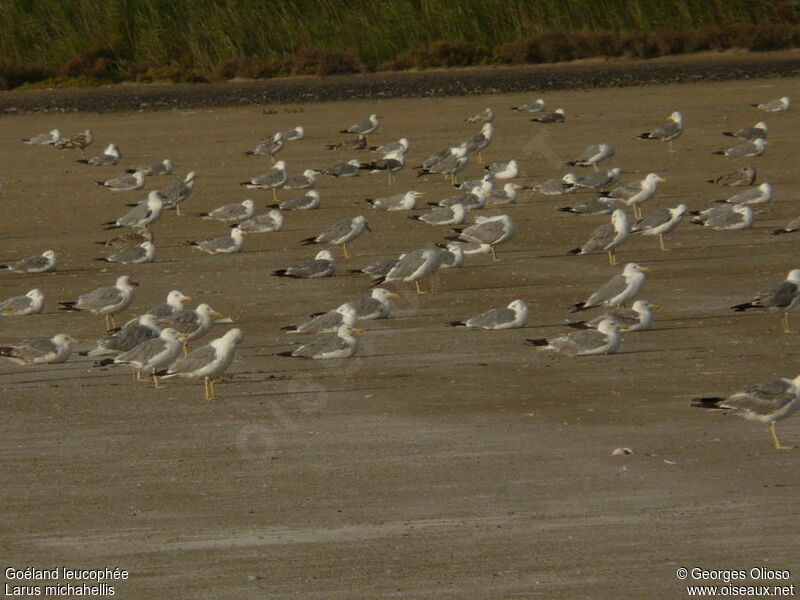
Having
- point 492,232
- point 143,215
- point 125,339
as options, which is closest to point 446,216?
point 492,232

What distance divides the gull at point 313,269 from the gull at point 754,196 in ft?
22.1

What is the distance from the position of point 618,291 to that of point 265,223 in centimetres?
Answer: 748

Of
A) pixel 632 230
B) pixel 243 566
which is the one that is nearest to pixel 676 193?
pixel 632 230

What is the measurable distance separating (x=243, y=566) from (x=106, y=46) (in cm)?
4097

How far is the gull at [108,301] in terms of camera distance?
16828 mm

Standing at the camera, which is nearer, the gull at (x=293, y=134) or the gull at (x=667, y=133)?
the gull at (x=667, y=133)

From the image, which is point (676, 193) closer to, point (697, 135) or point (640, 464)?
point (697, 135)

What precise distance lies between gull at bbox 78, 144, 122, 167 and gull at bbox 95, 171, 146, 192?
272 centimetres

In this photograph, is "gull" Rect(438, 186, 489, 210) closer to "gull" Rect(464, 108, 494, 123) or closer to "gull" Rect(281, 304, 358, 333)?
"gull" Rect(281, 304, 358, 333)

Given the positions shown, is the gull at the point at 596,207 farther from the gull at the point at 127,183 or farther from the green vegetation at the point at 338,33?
the green vegetation at the point at 338,33

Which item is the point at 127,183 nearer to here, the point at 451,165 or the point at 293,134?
the point at 451,165

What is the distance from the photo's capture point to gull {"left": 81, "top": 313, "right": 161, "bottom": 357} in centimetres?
1459

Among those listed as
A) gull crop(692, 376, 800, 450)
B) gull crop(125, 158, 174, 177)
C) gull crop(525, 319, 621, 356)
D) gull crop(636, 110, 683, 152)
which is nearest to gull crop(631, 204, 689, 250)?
gull crop(525, 319, 621, 356)

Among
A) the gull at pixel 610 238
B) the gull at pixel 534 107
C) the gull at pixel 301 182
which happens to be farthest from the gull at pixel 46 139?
the gull at pixel 610 238
